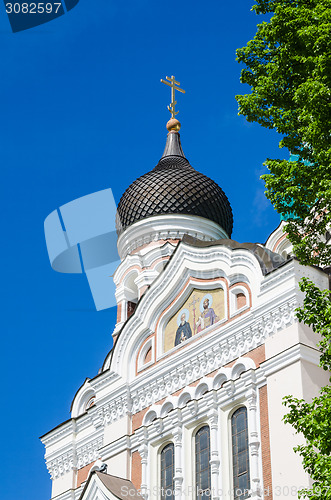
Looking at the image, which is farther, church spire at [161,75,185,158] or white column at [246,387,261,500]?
church spire at [161,75,185,158]

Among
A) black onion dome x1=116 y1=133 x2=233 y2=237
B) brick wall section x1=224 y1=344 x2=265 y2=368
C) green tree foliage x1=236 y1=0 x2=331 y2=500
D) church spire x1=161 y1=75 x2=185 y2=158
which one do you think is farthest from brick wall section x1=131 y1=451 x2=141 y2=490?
church spire x1=161 y1=75 x2=185 y2=158

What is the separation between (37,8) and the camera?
50.4ft

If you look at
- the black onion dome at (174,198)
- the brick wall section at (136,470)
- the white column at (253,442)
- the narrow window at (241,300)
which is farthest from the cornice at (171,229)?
the white column at (253,442)

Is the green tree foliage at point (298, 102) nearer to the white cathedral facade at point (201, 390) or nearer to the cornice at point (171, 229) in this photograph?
the white cathedral facade at point (201, 390)

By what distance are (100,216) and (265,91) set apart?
10288 mm

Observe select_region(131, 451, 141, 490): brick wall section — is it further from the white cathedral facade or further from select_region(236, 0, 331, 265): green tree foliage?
select_region(236, 0, 331, 265): green tree foliage

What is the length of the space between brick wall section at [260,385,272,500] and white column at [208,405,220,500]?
924mm

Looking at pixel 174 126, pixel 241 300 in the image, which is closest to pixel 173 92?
pixel 174 126

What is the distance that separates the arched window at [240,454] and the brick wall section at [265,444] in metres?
0.42

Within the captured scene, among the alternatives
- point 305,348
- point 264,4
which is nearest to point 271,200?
point 264,4

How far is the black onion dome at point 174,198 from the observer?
21031 millimetres

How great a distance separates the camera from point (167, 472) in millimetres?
14453

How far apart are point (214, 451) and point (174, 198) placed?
28.3ft

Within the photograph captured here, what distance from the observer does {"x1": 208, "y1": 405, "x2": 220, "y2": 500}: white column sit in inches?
521
